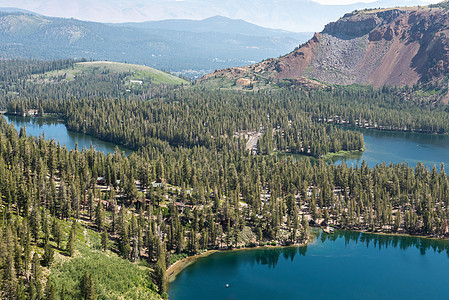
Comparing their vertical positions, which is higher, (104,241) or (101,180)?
(101,180)

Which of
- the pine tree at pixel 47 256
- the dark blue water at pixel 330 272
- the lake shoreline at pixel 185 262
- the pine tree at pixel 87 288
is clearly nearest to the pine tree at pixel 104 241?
the lake shoreline at pixel 185 262

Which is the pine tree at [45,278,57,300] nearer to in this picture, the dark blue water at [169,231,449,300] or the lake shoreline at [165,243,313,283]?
the dark blue water at [169,231,449,300]

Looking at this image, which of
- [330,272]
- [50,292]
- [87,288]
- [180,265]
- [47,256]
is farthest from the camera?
[330,272]

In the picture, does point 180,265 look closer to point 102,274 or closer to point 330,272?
point 102,274

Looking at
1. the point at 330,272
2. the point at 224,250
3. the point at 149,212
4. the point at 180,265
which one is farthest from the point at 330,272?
the point at 149,212

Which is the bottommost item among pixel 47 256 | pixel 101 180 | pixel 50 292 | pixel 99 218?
pixel 99 218

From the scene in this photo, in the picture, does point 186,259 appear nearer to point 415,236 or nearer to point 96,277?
point 96,277

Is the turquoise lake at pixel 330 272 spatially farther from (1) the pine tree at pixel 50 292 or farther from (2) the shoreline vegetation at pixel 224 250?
(1) the pine tree at pixel 50 292

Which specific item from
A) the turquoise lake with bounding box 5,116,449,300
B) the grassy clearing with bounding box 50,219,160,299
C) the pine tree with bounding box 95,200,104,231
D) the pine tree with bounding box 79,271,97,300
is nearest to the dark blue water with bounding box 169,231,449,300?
the turquoise lake with bounding box 5,116,449,300

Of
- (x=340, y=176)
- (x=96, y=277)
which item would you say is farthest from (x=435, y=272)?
(x=96, y=277)
